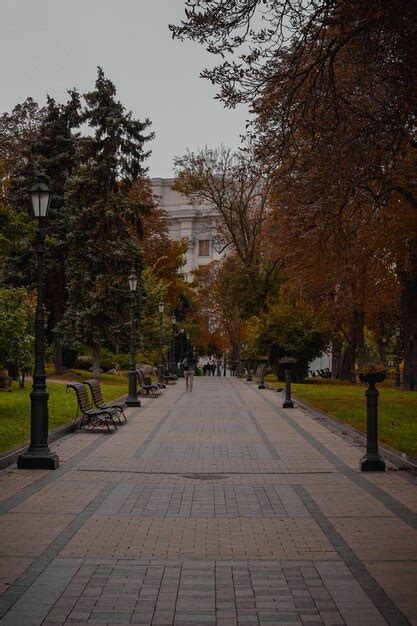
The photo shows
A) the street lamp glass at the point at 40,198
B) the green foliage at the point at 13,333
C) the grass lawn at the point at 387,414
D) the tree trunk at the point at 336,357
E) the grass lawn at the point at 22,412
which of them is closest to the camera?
the street lamp glass at the point at 40,198

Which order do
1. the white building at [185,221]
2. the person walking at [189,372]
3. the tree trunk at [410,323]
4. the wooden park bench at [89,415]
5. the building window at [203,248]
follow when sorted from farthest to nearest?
the building window at [203,248]
the white building at [185,221]
the person walking at [189,372]
the tree trunk at [410,323]
the wooden park bench at [89,415]

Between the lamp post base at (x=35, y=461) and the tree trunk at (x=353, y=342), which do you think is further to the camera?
the tree trunk at (x=353, y=342)

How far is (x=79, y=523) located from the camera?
856 cm

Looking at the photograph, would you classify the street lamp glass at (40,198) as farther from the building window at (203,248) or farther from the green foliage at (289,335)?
the building window at (203,248)

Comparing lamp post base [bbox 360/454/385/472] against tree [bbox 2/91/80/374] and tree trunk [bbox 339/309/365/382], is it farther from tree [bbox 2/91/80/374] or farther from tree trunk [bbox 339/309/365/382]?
tree [bbox 2/91/80/374]

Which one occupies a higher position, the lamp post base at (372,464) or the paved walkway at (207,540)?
the lamp post base at (372,464)

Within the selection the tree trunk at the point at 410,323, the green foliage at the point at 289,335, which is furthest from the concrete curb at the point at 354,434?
the green foliage at the point at 289,335

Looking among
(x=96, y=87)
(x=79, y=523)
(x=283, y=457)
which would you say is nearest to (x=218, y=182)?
(x=96, y=87)

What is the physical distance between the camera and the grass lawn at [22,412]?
15.8 metres

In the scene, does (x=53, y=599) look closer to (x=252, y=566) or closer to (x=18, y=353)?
(x=252, y=566)

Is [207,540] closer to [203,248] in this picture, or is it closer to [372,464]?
[372,464]

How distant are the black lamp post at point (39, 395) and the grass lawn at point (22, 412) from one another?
134cm

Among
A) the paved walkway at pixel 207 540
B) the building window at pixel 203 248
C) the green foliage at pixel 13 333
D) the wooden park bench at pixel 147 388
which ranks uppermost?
the building window at pixel 203 248

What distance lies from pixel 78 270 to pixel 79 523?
3642cm
